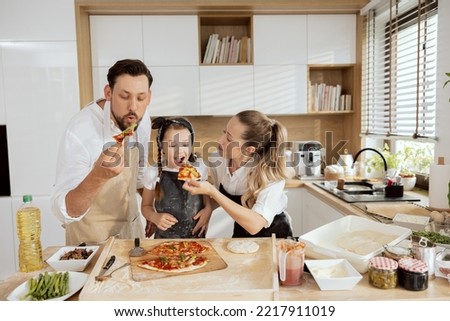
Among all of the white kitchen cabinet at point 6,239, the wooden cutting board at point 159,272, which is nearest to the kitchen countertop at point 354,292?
the wooden cutting board at point 159,272

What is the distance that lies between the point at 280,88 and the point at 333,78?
1.60 feet

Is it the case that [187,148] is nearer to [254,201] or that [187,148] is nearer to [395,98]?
[254,201]

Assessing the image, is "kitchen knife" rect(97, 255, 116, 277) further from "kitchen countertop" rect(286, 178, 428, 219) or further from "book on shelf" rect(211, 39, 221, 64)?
"book on shelf" rect(211, 39, 221, 64)

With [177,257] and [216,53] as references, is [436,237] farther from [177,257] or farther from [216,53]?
[216,53]

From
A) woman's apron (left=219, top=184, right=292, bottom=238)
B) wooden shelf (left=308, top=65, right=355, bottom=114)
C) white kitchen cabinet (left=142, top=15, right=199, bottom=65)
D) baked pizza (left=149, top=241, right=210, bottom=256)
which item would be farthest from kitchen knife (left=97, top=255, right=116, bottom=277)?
wooden shelf (left=308, top=65, right=355, bottom=114)

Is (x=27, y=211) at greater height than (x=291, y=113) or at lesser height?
lesser

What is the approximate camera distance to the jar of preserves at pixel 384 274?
0.86 metres

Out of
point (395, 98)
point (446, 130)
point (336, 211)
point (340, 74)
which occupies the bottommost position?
point (336, 211)

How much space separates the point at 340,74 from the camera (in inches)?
112

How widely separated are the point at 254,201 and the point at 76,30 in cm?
166

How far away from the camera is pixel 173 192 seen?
145 centimetres

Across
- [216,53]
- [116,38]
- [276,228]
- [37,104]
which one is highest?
[116,38]

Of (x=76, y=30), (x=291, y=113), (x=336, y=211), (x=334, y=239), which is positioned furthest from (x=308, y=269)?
(x=76, y=30)

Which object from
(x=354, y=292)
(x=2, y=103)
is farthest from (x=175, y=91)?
(x=354, y=292)
